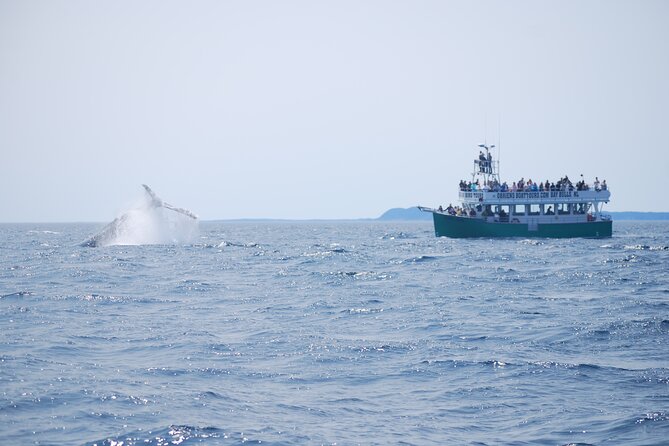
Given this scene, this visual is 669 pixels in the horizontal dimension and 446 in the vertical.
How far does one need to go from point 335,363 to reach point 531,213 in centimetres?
6677

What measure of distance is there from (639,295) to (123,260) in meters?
34.5

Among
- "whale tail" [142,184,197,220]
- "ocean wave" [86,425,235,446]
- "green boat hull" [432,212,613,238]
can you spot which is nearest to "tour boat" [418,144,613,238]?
"green boat hull" [432,212,613,238]

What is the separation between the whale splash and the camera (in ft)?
252

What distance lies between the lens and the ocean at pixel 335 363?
44.5 ft

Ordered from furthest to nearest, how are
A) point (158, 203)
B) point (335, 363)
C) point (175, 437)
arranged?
point (158, 203)
point (335, 363)
point (175, 437)

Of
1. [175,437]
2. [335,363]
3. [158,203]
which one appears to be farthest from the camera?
[158,203]

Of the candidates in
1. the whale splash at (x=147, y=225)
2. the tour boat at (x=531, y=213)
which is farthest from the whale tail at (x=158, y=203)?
the tour boat at (x=531, y=213)

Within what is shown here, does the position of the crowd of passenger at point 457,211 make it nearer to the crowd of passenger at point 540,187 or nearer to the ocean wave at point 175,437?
the crowd of passenger at point 540,187

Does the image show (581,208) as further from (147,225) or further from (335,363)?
(335,363)

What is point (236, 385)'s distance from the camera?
1644 cm

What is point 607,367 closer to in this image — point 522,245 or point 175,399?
point 175,399

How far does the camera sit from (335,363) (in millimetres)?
18641

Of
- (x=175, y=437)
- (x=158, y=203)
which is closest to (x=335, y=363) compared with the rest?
(x=175, y=437)

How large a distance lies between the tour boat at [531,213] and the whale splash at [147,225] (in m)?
28.6
